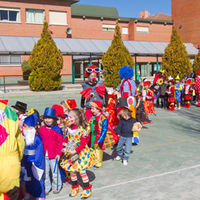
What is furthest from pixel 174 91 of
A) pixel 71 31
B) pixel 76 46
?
pixel 71 31

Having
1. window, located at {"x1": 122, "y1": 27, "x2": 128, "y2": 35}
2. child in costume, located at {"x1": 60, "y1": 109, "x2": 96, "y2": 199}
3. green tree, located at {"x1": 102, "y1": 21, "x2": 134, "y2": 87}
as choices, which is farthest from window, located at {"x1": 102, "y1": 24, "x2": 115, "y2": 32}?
child in costume, located at {"x1": 60, "y1": 109, "x2": 96, "y2": 199}

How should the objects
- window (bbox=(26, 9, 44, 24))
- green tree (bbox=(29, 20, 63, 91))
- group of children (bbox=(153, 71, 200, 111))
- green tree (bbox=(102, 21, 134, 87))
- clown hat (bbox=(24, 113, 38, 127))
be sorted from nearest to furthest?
clown hat (bbox=(24, 113, 38, 127)) → group of children (bbox=(153, 71, 200, 111)) → green tree (bbox=(29, 20, 63, 91)) → green tree (bbox=(102, 21, 134, 87)) → window (bbox=(26, 9, 44, 24))

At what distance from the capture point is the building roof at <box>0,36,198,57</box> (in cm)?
2081

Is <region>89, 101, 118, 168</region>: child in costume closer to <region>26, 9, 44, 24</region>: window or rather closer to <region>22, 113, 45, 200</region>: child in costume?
<region>22, 113, 45, 200</region>: child in costume

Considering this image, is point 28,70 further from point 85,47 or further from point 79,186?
point 79,186

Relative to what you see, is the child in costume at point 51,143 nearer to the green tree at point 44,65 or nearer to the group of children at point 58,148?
the group of children at point 58,148

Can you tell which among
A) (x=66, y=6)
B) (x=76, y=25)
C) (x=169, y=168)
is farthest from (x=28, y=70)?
(x=169, y=168)

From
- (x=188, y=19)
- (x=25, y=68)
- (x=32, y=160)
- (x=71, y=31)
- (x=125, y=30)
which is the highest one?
(x=188, y=19)

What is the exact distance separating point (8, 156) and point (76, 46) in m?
21.7

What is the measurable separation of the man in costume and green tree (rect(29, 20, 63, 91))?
56.5 feet

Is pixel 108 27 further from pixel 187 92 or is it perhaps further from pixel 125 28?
pixel 187 92

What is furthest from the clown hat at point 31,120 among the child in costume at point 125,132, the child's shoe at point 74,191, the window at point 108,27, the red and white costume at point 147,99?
the window at point 108,27

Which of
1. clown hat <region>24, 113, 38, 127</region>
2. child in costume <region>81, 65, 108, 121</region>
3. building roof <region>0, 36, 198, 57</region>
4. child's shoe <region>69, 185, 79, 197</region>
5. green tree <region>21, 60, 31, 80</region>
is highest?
building roof <region>0, 36, 198, 57</region>

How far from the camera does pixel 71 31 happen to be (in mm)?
31484
